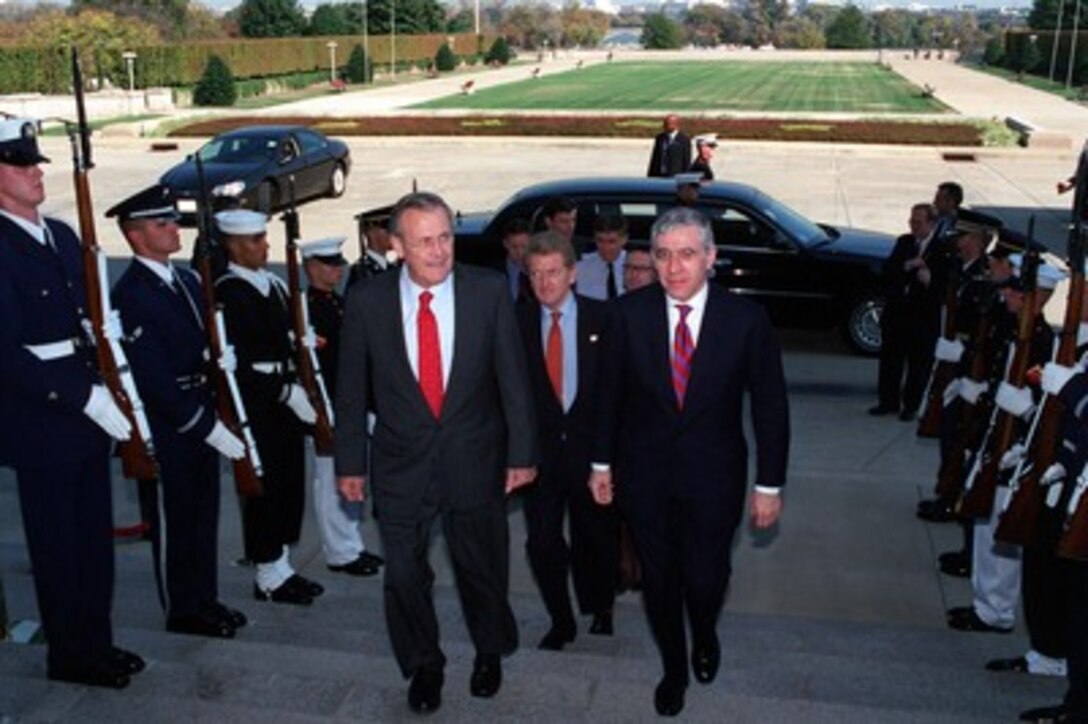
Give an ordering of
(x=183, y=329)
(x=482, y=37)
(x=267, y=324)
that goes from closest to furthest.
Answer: (x=183, y=329), (x=267, y=324), (x=482, y=37)

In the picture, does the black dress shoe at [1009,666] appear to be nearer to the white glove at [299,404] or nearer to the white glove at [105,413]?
the white glove at [299,404]

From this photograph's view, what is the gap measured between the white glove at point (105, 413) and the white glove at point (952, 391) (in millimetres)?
4126

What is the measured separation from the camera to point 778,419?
4480mm

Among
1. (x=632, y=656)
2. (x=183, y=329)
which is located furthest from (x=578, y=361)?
(x=183, y=329)

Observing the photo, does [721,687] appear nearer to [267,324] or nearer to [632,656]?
[632,656]

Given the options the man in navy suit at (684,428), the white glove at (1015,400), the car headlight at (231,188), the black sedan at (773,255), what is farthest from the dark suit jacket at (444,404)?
the car headlight at (231,188)

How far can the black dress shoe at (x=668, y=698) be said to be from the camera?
165 inches

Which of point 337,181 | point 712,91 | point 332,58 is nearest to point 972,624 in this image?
point 337,181

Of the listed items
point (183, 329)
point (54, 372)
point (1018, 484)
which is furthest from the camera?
point (183, 329)

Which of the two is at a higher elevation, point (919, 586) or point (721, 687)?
point (721, 687)

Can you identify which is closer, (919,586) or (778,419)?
(778,419)

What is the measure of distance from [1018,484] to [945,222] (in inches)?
189

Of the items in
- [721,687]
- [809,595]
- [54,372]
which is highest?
[54,372]

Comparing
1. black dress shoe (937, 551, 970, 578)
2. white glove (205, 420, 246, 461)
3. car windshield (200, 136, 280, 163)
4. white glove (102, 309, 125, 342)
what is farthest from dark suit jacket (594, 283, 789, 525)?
car windshield (200, 136, 280, 163)
